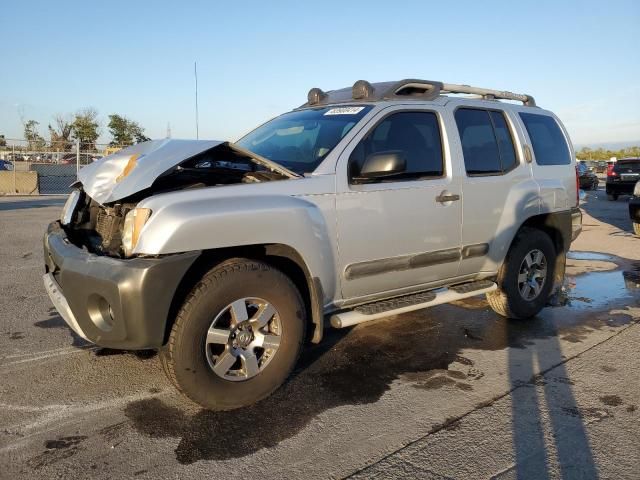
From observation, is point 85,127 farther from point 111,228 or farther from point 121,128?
point 111,228

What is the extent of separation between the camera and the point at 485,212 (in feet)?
14.9

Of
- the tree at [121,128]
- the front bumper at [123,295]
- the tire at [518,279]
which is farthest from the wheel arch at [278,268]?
the tree at [121,128]

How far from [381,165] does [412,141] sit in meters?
0.69

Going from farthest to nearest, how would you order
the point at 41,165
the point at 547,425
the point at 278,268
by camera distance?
1. the point at 41,165
2. the point at 278,268
3. the point at 547,425

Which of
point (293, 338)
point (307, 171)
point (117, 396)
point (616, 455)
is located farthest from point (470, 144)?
point (117, 396)

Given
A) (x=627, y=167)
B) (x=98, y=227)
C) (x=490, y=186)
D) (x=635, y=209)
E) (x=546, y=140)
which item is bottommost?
(x=635, y=209)

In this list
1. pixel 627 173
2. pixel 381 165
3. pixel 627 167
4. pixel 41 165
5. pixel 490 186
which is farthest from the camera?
pixel 41 165

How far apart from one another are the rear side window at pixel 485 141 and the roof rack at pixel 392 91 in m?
0.25

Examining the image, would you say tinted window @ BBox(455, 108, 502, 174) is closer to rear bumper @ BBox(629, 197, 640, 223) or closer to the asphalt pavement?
the asphalt pavement

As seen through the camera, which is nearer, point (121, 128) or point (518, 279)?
point (518, 279)

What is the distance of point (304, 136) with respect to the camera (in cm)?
416

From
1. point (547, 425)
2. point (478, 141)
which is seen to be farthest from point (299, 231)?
point (478, 141)

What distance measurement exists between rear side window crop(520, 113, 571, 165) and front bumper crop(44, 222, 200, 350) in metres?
3.69

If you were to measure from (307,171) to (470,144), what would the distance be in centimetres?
170
